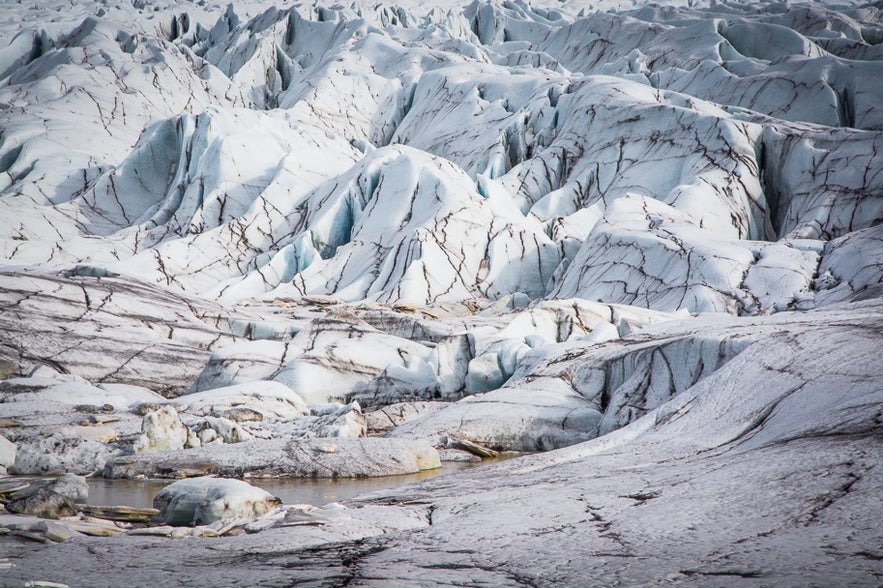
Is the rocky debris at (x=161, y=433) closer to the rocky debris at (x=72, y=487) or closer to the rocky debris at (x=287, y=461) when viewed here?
the rocky debris at (x=287, y=461)

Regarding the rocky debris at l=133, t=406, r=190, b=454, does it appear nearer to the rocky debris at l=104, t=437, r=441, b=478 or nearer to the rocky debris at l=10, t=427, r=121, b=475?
the rocky debris at l=10, t=427, r=121, b=475

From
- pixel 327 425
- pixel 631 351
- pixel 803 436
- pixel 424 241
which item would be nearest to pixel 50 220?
pixel 424 241

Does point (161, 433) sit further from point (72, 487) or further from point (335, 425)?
point (72, 487)

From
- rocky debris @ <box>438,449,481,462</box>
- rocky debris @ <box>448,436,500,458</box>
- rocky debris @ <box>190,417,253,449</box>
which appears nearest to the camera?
rocky debris @ <box>438,449,481,462</box>

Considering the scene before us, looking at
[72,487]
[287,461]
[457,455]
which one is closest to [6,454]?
[72,487]

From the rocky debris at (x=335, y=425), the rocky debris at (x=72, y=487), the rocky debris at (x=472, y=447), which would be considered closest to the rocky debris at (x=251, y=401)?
the rocky debris at (x=335, y=425)

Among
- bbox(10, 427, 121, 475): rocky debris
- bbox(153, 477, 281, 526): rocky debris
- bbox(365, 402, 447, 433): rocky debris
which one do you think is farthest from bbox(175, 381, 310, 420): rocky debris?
bbox(153, 477, 281, 526): rocky debris
